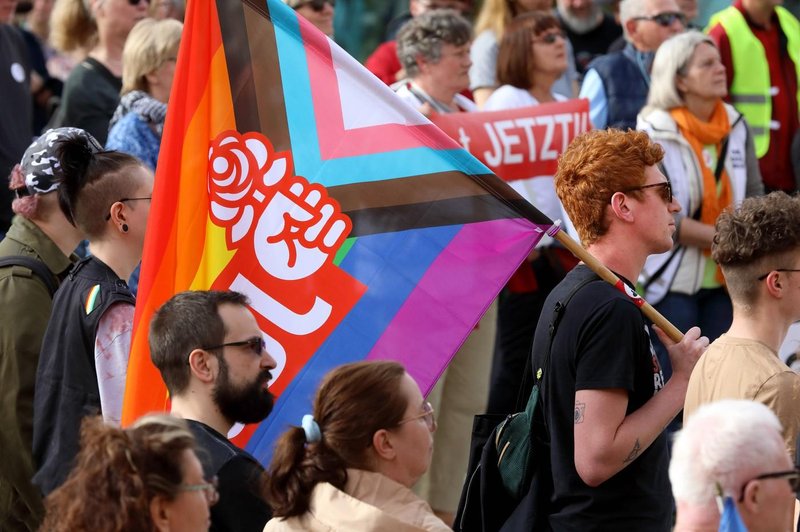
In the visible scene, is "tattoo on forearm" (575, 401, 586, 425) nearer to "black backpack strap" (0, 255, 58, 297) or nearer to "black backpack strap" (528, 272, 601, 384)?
"black backpack strap" (528, 272, 601, 384)

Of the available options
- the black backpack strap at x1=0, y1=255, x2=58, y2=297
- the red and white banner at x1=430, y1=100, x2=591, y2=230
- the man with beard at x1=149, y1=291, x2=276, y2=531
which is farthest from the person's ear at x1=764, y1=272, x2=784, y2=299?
the red and white banner at x1=430, y1=100, x2=591, y2=230

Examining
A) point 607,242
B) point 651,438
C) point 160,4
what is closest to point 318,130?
point 607,242

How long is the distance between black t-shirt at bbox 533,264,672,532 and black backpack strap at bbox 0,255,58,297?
198 cm

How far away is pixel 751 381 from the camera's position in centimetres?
431

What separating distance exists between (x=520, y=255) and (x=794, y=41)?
5.03 meters

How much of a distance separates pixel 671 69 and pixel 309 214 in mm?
3632

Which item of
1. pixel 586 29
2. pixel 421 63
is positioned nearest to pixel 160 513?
pixel 421 63

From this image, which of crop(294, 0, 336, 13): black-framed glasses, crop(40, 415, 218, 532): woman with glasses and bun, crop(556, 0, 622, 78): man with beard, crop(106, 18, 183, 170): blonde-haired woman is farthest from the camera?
crop(556, 0, 622, 78): man with beard

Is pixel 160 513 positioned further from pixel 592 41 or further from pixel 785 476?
pixel 592 41

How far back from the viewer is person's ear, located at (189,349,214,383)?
4.34 metres

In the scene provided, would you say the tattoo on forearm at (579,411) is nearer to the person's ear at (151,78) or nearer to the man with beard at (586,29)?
the person's ear at (151,78)

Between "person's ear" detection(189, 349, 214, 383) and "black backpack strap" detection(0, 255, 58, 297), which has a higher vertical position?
"black backpack strap" detection(0, 255, 58, 297)

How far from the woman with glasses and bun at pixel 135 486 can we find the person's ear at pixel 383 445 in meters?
0.53

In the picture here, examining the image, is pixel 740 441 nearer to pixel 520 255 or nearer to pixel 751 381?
pixel 751 381
